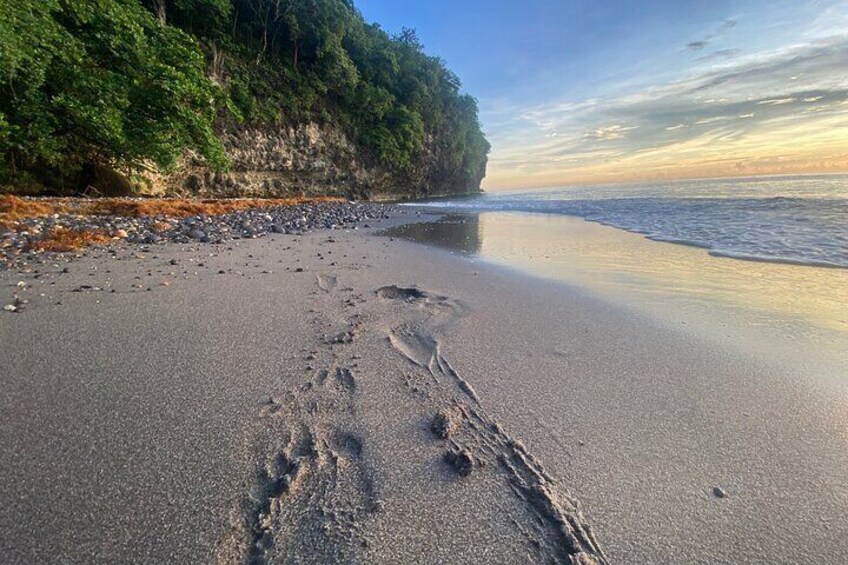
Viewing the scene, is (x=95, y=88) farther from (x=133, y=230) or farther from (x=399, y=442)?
(x=399, y=442)

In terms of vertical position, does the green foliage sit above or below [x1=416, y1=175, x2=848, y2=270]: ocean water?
above

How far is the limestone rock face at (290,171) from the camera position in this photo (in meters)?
19.5

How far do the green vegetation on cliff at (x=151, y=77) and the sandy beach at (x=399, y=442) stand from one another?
1085 centimetres

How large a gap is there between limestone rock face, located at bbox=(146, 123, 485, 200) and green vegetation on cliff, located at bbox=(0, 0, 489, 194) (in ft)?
3.05

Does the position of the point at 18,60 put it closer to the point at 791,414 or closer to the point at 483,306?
the point at 483,306

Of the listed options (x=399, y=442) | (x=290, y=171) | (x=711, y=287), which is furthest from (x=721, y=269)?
(x=290, y=171)

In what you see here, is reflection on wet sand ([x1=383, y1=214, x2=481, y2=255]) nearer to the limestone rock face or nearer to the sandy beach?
the sandy beach

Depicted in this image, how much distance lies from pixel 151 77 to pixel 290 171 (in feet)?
47.1

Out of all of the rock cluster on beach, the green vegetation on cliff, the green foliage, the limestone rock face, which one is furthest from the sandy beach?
the limestone rock face

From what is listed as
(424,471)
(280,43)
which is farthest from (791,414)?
(280,43)

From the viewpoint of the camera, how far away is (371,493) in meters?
1.31

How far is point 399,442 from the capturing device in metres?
1.61

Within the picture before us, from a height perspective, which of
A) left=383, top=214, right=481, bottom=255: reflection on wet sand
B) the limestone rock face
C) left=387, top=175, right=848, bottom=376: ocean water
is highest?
the limestone rock face

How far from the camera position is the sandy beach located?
1.13 meters
